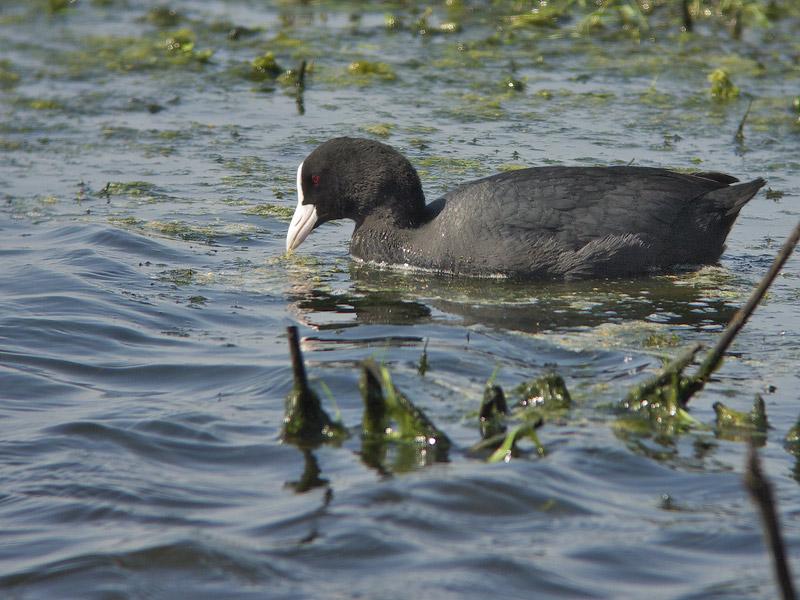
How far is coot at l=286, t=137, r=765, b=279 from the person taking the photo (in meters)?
5.85

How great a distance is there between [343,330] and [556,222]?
1201 millimetres

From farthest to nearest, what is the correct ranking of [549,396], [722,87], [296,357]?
1. [722,87]
2. [549,396]
3. [296,357]

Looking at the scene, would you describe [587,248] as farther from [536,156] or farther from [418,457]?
[418,457]

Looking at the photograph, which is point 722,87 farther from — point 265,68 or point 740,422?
point 740,422

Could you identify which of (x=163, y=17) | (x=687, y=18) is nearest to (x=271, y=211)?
(x=687, y=18)

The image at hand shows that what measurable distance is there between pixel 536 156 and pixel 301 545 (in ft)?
15.5

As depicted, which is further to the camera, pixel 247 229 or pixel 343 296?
pixel 247 229

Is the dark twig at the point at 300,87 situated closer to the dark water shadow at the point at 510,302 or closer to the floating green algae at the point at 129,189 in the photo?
the floating green algae at the point at 129,189

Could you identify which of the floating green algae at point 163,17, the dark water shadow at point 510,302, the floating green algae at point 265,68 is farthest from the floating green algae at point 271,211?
the floating green algae at point 163,17

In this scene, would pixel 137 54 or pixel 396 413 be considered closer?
pixel 396 413

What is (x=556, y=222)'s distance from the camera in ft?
19.2

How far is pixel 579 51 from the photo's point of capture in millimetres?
10148

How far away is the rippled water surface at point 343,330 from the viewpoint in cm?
320

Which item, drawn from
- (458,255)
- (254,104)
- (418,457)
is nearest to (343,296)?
(458,255)
